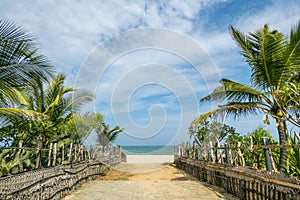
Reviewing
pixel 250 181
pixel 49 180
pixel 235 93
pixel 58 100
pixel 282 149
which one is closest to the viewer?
pixel 250 181

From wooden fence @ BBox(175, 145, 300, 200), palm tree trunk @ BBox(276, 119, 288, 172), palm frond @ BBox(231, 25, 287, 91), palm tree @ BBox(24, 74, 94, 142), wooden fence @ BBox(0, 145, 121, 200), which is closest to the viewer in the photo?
wooden fence @ BBox(175, 145, 300, 200)

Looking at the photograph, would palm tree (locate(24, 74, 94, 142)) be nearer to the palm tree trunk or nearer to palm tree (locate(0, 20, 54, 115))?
palm tree (locate(0, 20, 54, 115))

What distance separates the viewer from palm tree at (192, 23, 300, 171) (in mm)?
5852

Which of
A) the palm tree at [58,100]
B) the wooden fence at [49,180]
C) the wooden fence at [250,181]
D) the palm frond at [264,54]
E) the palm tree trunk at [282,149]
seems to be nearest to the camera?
the wooden fence at [250,181]

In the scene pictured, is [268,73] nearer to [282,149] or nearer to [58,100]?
[282,149]

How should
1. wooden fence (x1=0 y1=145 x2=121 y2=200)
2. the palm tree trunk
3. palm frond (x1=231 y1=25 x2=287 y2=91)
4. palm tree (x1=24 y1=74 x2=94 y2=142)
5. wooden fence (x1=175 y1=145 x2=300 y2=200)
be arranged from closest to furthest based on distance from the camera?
wooden fence (x1=175 y1=145 x2=300 y2=200) < wooden fence (x1=0 y1=145 x2=121 y2=200) < the palm tree trunk < palm frond (x1=231 y1=25 x2=287 y2=91) < palm tree (x1=24 y1=74 x2=94 y2=142)

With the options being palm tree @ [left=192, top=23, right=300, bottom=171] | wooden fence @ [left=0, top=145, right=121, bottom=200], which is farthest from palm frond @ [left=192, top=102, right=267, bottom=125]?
wooden fence @ [left=0, top=145, right=121, bottom=200]

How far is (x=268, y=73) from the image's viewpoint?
240 inches

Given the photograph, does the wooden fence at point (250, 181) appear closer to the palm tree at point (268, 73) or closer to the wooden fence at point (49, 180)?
the palm tree at point (268, 73)

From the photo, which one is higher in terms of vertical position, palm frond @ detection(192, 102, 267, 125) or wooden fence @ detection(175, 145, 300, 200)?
palm frond @ detection(192, 102, 267, 125)

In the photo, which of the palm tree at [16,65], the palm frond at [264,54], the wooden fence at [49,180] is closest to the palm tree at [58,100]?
the wooden fence at [49,180]

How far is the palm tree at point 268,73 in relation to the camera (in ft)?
19.2

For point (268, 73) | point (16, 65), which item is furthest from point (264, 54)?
point (16, 65)

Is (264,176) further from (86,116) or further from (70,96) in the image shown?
(86,116)
